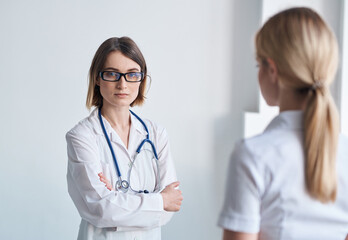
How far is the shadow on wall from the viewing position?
308 cm

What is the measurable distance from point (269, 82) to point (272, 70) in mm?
42

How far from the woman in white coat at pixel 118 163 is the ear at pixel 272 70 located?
3.05 feet

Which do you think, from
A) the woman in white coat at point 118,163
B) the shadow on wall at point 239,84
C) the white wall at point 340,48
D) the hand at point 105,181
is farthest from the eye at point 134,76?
the shadow on wall at point 239,84

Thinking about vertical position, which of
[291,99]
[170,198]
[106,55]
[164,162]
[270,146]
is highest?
[106,55]

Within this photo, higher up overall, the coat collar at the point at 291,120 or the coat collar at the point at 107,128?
the coat collar at the point at 291,120

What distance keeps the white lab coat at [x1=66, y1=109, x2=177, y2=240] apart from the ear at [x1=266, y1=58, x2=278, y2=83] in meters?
0.94

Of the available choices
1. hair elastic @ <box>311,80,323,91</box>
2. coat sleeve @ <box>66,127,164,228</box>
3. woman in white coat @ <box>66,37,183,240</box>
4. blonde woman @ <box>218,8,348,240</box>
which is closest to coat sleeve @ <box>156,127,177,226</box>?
woman in white coat @ <box>66,37,183,240</box>

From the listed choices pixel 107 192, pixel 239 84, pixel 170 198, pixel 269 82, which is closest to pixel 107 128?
pixel 107 192

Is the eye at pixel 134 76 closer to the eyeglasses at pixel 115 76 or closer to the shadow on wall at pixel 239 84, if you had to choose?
the eyeglasses at pixel 115 76

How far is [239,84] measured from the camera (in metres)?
3.13

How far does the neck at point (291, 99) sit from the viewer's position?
101 cm

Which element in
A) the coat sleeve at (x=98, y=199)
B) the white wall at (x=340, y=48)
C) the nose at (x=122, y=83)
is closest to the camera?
the coat sleeve at (x=98, y=199)

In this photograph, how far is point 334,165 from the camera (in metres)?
0.97

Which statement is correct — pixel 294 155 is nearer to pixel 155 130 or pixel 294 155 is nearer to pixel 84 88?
pixel 155 130
